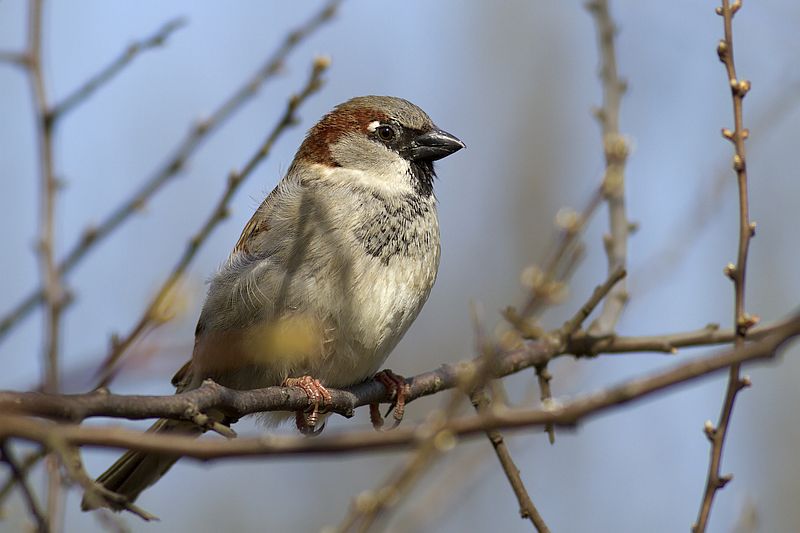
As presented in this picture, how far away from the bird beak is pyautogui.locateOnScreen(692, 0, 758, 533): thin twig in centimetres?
189

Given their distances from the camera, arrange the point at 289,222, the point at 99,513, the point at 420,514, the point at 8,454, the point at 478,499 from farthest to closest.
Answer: the point at 478,499 → the point at 289,222 → the point at 420,514 → the point at 99,513 → the point at 8,454

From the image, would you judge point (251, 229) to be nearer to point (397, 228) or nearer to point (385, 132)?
point (397, 228)

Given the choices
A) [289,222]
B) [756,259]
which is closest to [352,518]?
[289,222]

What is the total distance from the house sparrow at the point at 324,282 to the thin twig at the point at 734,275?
1583 mm

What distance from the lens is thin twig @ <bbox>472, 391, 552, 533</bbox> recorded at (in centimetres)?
269

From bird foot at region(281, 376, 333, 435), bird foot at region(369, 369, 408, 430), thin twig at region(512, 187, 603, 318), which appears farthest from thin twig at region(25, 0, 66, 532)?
bird foot at region(369, 369, 408, 430)

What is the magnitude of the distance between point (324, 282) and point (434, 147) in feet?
3.43

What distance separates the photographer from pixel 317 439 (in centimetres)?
135

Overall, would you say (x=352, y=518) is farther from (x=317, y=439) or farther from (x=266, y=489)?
(x=266, y=489)

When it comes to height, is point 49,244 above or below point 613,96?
below

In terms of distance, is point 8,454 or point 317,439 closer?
point 317,439

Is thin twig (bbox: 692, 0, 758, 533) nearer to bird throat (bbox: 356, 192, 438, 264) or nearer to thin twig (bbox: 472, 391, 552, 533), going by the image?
thin twig (bbox: 472, 391, 552, 533)

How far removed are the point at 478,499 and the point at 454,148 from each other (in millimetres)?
3932

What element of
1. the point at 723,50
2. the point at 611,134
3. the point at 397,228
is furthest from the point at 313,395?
the point at 723,50
